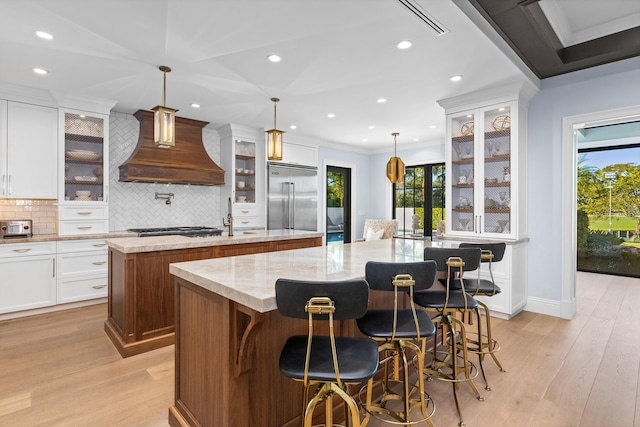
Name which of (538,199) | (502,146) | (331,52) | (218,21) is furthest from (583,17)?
(218,21)

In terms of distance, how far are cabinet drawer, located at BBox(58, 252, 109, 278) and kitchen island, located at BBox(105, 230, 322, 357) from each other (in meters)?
1.24

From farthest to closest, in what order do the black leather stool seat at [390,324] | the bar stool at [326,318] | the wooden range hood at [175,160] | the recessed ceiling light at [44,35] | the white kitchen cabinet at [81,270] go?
the wooden range hood at [175,160] < the white kitchen cabinet at [81,270] < the recessed ceiling light at [44,35] < the black leather stool seat at [390,324] < the bar stool at [326,318]

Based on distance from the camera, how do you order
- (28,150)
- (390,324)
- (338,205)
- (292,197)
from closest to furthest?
(390,324) < (28,150) < (292,197) < (338,205)

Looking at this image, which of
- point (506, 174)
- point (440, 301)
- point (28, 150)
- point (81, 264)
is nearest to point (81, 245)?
point (81, 264)

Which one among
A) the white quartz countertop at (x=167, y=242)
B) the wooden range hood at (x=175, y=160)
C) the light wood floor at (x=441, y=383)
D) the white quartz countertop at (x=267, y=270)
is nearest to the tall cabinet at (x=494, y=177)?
the light wood floor at (x=441, y=383)

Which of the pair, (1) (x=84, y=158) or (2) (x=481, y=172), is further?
(1) (x=84, y=158)

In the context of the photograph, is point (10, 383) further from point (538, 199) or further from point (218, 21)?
point (538, 199)

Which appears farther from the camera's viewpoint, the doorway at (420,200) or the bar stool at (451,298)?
the doorway at (420,200)

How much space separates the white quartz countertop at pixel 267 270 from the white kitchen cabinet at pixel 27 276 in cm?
299

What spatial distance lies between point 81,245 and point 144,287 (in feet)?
6.32

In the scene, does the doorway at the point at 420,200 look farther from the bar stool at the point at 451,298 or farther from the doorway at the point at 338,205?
the bar stool at the point at 451,298

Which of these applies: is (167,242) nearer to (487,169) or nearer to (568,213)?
(487,169)

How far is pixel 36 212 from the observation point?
4234mm

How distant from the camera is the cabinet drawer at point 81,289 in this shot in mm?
3926
